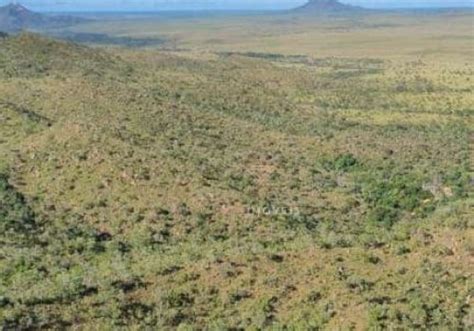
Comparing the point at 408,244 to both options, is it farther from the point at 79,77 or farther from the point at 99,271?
the point at 79,77

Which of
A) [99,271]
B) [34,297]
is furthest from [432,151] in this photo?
[34,297]

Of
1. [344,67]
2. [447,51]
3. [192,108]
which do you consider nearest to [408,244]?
[192,108]

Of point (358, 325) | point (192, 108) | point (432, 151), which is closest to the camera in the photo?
point (358, 325)

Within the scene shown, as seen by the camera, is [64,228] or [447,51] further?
[447,51]

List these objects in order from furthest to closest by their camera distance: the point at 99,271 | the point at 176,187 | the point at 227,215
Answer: the point at 176,187
the point at 227,215
the point at 99,271

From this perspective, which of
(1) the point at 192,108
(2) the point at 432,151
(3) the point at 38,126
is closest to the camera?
(3) the point at 38,126

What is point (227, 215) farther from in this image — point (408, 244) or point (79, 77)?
point (79, 77)
